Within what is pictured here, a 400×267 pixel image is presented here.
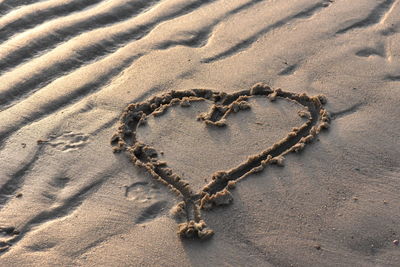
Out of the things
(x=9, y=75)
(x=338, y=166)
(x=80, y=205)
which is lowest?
(x=338, y=166)

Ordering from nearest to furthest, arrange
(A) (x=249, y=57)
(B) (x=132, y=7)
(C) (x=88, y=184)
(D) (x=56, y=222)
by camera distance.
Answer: (D) (x=56, y=222) → (C) (x=88, y=184) → (A) (x=249, y=57) → (B) (x=132, y=7)

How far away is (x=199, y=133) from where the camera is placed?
275 centimetres

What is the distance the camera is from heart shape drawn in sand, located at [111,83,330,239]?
238cm

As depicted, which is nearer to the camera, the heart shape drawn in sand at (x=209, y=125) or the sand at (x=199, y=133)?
the sand at (x=199, y=133)

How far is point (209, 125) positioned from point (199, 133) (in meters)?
0.07

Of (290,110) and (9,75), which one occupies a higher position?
(9,75)

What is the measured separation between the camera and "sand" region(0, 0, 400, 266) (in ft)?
7.29

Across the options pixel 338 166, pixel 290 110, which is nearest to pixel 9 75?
pixel 290 110

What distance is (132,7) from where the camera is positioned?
3.62 meters

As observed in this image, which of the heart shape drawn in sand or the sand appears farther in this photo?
the heart shape drawn in sand

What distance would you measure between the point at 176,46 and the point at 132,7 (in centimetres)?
52

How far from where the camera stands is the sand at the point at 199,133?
2.22 meters

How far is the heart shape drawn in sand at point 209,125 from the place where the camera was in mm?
2375

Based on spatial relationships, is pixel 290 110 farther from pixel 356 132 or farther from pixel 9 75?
pixel 9 75
